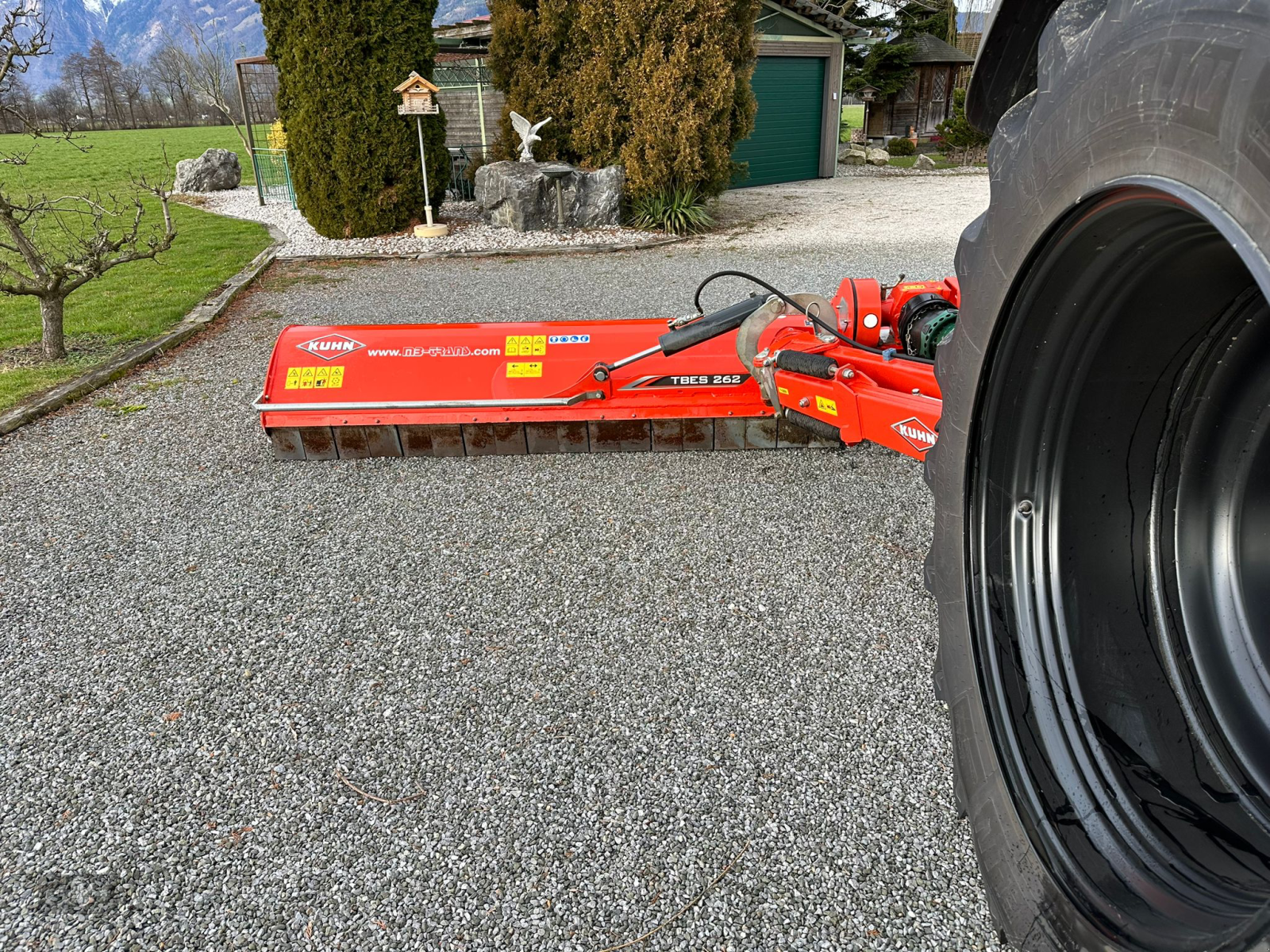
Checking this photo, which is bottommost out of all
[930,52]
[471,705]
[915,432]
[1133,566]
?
[471,705]

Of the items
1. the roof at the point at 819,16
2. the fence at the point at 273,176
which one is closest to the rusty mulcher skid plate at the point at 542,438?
the fence at the point at 273,176

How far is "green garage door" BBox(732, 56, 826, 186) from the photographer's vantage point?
14664 millimetres

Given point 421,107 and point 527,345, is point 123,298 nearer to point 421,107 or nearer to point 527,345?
point 421,107

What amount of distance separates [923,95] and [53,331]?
76.6 feet

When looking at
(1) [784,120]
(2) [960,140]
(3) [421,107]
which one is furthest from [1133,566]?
(2) [960,140]

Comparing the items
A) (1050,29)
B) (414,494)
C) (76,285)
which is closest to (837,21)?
(76,285)

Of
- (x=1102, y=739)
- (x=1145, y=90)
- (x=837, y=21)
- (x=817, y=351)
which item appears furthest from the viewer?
(x=837, y=21)

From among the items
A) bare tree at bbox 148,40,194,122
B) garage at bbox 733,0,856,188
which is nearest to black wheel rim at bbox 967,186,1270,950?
garage at bbox 733,0,856,188

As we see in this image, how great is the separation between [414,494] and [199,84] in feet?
76.7

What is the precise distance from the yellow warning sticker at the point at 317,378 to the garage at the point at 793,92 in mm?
11927

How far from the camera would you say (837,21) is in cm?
1495

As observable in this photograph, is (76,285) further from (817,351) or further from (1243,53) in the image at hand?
(1243,53)

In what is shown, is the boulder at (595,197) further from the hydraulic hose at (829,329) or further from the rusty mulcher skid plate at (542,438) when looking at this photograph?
the hydraulic hose at (829,329)

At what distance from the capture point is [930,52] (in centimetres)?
2273
